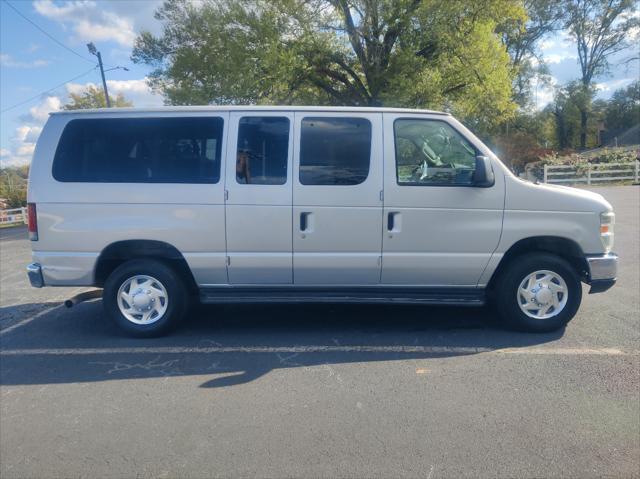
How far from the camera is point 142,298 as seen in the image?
5074mm

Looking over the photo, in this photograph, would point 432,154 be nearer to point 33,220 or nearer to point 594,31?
point 33,220

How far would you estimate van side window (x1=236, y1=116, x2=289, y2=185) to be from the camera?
488 cm

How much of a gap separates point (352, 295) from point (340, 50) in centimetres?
1695

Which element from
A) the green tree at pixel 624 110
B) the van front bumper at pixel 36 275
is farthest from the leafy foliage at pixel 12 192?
the green tree at pixel 624 110

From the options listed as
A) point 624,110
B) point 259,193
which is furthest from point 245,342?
point 624,110

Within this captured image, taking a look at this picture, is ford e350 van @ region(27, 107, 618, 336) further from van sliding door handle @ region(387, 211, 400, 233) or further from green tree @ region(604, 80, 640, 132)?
green tree @ region(604, 80, 640, 132)

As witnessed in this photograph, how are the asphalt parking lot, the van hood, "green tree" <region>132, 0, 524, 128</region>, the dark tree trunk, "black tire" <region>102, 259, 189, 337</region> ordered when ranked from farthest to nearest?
the dark tree trunk
"green tree" <region>132, 0, 524, 128</region>
"black tire" <region>102, 259, 189, 337</region>
the van hood
the asphalt parking lot

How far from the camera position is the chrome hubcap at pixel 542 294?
495 cm

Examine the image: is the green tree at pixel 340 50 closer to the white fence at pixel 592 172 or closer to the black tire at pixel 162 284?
the white fence at pixel 592 172

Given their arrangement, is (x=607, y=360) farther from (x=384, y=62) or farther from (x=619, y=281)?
A: (x=384, y=62)

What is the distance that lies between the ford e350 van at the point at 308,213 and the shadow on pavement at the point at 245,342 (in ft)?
1.28

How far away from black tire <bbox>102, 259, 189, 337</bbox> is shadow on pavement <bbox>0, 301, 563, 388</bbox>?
0.45ft

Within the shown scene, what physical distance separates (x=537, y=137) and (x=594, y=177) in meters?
20.3

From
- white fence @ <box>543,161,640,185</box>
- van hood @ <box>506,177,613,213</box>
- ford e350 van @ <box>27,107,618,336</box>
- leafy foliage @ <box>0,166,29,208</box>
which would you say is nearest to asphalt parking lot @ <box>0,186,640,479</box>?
ford e350 van @ <box>27,107,618,336</box>
